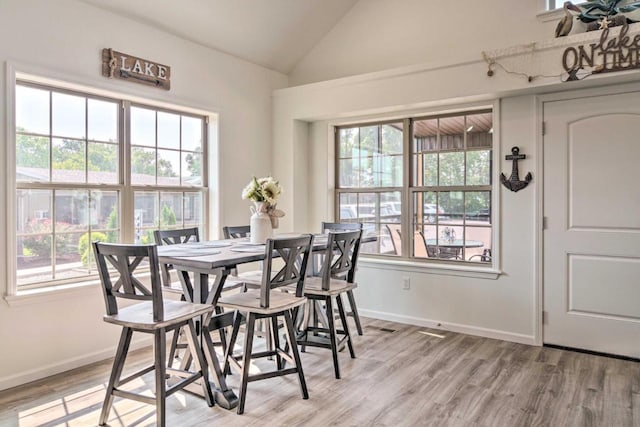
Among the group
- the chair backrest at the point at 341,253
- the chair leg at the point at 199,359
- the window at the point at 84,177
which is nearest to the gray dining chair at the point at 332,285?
the chair backrest at the point at 341,253

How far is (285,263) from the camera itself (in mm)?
2762

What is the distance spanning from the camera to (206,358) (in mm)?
2701

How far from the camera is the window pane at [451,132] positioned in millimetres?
4211

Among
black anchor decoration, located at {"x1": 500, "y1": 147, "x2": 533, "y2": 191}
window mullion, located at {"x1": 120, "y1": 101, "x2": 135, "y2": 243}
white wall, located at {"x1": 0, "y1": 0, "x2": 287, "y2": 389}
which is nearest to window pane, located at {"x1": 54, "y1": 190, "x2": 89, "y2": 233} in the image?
window mullion, located at {"x1": 120, "y1": 101, "x2": 135, "y2": 243}

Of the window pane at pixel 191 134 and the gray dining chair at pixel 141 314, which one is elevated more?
the window pane at pixel 191 134

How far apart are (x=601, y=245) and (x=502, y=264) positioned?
30.4 inches

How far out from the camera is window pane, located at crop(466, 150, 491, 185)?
Result: 4.06 metres

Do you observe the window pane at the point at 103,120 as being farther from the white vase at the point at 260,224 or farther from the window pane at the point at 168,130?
the white vase at the point at 260,224

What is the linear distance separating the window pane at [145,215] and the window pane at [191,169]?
1.35 feet

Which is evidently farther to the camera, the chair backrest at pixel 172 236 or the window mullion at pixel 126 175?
the window mullion at pixel 126 175

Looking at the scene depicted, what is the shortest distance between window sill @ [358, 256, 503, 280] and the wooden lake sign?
2.64m

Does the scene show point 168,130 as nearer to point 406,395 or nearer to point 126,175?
point 126,175

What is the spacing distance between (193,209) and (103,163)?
3.30 ft

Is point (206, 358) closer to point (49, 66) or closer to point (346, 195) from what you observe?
point (49, 66)
